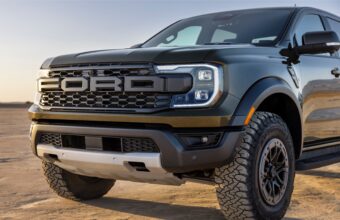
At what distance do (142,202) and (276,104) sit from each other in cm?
161

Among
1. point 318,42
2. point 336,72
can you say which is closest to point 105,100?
point 318,42

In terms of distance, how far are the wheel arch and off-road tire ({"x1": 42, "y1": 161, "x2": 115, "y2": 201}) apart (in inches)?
74.4

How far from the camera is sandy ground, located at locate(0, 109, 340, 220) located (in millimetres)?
4703

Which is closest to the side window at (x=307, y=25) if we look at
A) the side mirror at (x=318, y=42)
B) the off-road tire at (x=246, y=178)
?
the side mirror at (x=318, y=42)

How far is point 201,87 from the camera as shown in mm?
3830

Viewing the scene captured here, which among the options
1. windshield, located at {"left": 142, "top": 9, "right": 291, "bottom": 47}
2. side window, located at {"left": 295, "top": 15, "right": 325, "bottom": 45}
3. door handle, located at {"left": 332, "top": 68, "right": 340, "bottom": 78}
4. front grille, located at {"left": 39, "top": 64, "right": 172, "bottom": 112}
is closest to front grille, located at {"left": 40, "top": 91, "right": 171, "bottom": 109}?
front grille, located at {"left": 39, "top": 64, "right": 172, "bottom": 112}

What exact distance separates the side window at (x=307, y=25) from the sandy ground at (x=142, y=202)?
160cm

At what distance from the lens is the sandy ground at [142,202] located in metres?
4.70

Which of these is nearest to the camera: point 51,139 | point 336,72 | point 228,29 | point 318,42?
point 51,139

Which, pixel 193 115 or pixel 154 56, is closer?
pixel 193 115

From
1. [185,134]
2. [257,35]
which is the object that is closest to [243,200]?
[185,134]

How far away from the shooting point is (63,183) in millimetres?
5066

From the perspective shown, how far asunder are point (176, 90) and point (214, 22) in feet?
6.95

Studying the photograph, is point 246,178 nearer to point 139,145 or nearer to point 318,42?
point 139,145
